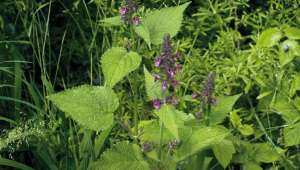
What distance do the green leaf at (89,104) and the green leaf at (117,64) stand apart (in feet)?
0.21

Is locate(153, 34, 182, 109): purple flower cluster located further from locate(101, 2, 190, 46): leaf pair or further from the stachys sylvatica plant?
locate(101, 2, 190, 46): leaf pair

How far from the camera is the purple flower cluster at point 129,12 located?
2115 mm

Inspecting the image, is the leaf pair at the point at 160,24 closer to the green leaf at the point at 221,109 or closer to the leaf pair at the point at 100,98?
the leaf pair at the point at 100,98

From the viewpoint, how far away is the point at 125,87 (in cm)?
305

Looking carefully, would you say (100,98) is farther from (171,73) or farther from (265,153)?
(265,153)

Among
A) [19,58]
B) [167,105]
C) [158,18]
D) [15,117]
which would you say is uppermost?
[158,18]

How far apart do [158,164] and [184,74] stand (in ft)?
1.99

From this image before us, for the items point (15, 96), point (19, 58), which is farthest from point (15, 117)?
point (19, 58)

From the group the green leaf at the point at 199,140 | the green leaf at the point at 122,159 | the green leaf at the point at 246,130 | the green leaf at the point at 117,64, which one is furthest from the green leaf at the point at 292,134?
the green leaf at the point at 117,64

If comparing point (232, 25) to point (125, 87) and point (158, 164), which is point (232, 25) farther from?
point (158, 164)

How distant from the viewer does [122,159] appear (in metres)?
2.16

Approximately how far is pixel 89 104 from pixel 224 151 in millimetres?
516

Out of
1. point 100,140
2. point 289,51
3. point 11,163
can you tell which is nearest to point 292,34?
point 289,51

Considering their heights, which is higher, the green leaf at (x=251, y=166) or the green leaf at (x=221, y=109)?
the green leaf at (x=221, y=109)
